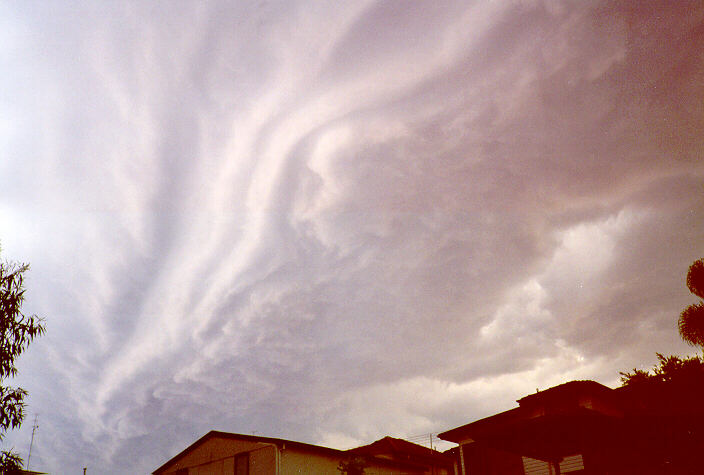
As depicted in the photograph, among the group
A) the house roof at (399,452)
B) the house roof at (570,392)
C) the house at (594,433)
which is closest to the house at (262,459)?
the house roof at (399,452)

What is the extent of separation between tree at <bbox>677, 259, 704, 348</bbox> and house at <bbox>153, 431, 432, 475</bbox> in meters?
18.2

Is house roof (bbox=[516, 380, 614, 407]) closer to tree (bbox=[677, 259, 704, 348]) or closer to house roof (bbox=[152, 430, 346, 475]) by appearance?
tree (bbox=[677, 259, 704, 348])

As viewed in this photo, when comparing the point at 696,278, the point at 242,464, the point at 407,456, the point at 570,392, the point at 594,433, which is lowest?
the point at 594,433

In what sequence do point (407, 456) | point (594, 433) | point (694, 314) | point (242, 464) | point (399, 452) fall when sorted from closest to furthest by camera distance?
1. point (594, 433)
2. point (694, 314)
3. point (242, 464)
4. point (399, 452)
5. point (407, 456)

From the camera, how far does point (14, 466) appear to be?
68.6 feet

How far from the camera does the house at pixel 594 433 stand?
11.4 meters

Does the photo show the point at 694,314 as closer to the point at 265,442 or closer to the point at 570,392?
the point at 570,392

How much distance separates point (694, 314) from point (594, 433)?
1779cm

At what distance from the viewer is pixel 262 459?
2811 cm

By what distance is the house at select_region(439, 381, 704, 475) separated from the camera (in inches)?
450

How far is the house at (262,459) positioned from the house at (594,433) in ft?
19.9

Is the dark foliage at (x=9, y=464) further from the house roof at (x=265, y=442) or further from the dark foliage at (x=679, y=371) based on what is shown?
the dark foliage at (x=679, y=371)

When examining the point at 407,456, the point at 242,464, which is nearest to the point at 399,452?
the point at 407,456

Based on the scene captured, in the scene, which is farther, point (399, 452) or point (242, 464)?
point (399, 452)
